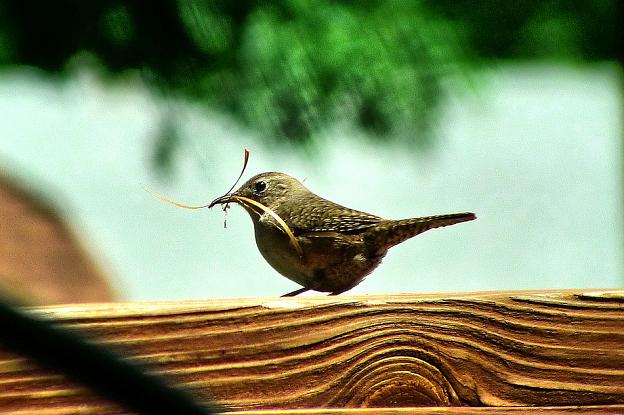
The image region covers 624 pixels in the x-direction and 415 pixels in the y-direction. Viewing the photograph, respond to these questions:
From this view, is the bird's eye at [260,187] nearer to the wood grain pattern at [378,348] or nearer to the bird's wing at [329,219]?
the bird's wing at [329,219]

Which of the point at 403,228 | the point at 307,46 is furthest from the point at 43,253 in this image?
the point at 403,228

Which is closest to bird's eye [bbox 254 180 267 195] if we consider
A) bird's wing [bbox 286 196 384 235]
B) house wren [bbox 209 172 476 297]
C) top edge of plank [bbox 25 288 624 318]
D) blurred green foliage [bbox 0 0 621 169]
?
house wren [bbox 209 172 476 297]

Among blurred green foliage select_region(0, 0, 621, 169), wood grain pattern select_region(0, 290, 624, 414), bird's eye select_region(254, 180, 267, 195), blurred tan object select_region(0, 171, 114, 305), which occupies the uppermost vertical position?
blurred green foliage select_region(0, 0, 621, 169)

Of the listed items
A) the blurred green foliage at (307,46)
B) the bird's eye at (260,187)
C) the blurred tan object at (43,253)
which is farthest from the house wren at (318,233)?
the blurred tan object at (43,253)

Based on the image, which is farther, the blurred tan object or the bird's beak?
the blurred tan object

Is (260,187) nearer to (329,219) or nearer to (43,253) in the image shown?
(329,219)

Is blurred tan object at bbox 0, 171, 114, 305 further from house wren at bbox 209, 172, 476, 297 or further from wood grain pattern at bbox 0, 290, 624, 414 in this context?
wood grain pattern at bbox 0, 290, 624, 414
